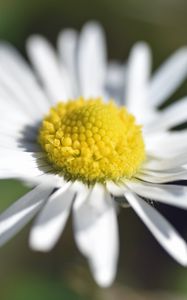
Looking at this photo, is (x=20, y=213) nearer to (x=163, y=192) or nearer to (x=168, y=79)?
(x=163, y=192)

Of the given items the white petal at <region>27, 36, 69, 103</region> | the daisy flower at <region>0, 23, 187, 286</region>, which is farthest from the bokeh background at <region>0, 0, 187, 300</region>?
the white petal at <region>27, 36, 69, 103</region>

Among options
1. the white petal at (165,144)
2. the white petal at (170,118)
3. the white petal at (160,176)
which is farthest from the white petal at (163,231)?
the white petal at (170,118)

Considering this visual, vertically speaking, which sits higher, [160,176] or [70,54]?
[70,54]

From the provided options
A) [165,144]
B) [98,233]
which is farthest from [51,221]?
[165,144]

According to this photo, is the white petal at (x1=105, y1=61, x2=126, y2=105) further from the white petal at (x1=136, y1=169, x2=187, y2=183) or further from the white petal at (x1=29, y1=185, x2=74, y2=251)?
the white petal at (x1=29, y1=185, x2=74, y2=251)

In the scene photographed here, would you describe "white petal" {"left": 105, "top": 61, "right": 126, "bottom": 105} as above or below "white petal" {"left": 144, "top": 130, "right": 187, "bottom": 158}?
above

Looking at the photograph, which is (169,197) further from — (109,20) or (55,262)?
(109,20)

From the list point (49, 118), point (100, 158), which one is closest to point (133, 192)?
point (100, 158)
